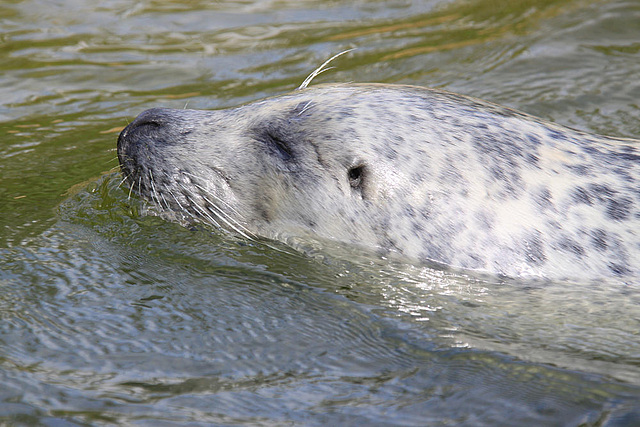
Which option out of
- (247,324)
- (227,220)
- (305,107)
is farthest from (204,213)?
(247,324)

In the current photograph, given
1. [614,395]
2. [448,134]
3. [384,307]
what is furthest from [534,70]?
[614,395]

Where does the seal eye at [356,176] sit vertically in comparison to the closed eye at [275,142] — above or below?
below

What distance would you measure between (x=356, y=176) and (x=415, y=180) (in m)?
0.26

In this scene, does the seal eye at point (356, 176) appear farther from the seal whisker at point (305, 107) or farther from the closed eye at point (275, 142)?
the seal whisker at point (305, 107)

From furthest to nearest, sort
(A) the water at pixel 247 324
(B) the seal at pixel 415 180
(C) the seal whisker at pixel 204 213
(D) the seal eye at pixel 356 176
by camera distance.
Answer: (C) the seal whisker at pixel 204 213
(D) the seal eye at pixel 356 176
(B) the seal at pixel 415 180
(A) the water at pixel 247 324

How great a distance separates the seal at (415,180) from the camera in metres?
3.63

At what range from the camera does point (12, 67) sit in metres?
6.73

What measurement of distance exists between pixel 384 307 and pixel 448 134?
0.85 meters

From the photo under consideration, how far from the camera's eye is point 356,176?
12.4 ft

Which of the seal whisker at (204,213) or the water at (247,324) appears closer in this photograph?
the water at (247,324)

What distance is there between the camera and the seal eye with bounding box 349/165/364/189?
377 centimetres

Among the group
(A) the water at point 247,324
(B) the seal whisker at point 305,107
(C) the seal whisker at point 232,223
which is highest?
(B) the seal whisker at point 305,107

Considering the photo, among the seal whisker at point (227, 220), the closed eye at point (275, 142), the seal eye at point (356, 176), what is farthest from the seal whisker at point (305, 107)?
the seal whisker at point (227, 220)

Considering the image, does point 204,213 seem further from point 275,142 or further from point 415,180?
point 415,180
